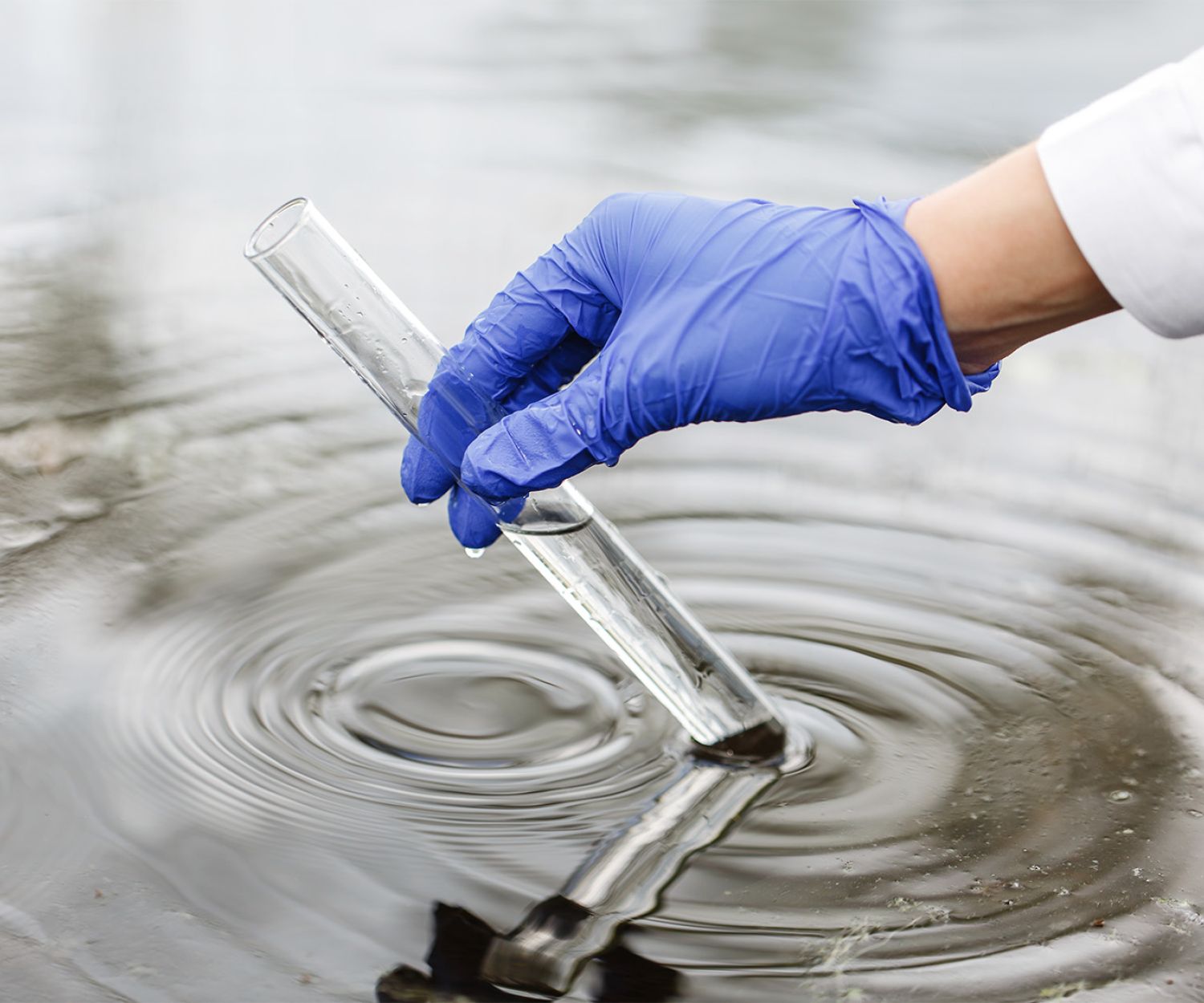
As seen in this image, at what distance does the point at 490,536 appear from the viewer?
1496mm

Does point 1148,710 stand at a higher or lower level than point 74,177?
lower

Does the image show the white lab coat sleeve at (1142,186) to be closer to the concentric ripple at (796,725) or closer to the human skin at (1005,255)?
the human skin at (1005,255)

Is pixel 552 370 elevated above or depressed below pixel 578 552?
above

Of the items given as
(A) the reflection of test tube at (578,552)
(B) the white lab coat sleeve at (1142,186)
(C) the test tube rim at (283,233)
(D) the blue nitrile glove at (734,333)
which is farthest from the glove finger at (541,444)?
(B) the white lab coat sleeve at (1142,186)

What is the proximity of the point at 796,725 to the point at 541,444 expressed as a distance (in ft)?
1.44

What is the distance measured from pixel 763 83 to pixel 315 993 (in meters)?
3.92

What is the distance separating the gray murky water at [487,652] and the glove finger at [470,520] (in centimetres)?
15

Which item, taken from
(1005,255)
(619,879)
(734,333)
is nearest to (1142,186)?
(1005,255)

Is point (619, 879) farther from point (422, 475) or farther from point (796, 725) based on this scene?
point (422, 475)

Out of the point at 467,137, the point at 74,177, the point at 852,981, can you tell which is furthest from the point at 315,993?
the point at 467,137

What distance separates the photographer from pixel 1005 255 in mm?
1182

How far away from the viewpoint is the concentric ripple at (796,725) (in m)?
1.12

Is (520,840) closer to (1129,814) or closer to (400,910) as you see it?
(400,910)

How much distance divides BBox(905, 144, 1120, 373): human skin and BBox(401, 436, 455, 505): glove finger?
1.83ft
